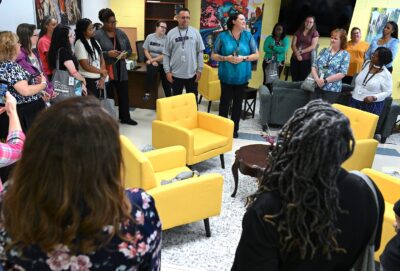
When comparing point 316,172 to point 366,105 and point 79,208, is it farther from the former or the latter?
point 366,105

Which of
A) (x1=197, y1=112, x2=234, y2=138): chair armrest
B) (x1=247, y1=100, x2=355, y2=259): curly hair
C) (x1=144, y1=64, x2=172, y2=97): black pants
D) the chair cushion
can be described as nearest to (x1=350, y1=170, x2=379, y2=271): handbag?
(x1=247, y1=100, x2=355, y2=259): curly hair

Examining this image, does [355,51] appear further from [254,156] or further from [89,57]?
[89,57]

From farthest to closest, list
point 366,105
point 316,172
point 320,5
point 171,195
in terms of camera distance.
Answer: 1. point 320,5
2. point 366,105
3. point 171,195
4. point 316,172

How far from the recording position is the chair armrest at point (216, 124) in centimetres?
416

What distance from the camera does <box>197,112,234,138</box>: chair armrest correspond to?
4.16m

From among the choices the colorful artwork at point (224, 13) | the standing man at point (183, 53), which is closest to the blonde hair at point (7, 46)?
the standing man at point (183, 53)

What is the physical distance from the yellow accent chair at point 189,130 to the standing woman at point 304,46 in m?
3.27

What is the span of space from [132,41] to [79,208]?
730 cm

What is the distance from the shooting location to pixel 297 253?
1101mm

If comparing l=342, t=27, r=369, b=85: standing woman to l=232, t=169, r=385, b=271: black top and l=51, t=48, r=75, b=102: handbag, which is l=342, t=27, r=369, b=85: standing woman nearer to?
l=51, t=48, r=75, b=102: handbag

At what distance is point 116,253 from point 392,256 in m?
1.41

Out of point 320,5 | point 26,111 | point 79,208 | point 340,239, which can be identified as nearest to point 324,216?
point 340,239

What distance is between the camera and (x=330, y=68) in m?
4.70

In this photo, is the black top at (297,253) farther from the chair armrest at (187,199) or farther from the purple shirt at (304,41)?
the purple shirt at (304,41)
